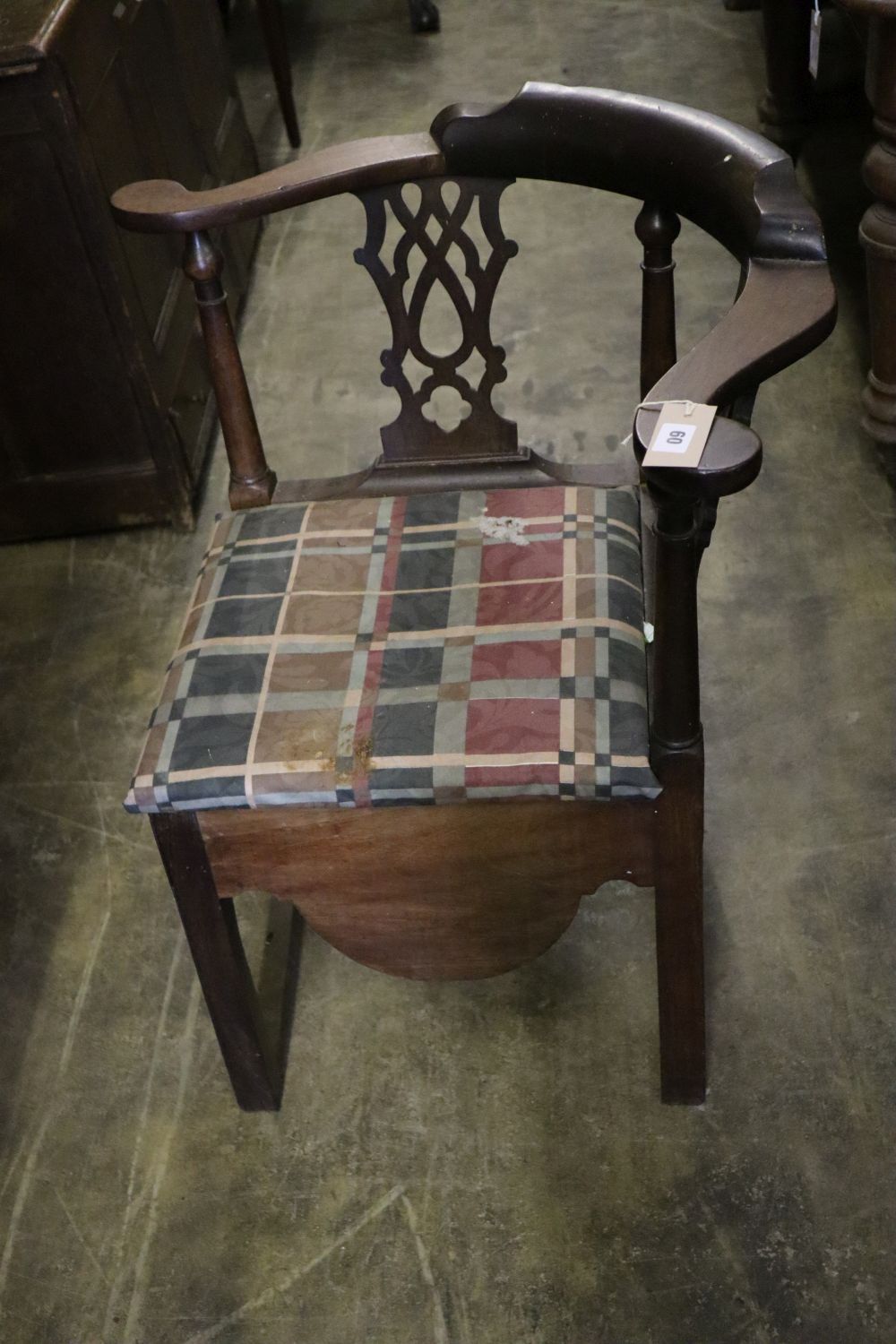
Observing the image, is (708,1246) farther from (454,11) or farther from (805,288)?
(454,11)

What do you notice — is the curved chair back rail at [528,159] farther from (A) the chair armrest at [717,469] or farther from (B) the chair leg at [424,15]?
(B) the chair leg at [424,15]

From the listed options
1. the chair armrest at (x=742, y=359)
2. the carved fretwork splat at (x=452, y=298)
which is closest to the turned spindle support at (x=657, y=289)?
the carved fretwork splat at (x=452, y=298)

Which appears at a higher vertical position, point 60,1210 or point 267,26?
point 267,26

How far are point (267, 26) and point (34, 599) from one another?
1776 mm

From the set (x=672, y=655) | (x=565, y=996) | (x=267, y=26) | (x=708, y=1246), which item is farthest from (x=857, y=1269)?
(x=267, y=26)

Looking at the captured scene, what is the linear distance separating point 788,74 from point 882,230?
122 centimetres

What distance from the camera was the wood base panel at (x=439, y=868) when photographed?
4.07 feet

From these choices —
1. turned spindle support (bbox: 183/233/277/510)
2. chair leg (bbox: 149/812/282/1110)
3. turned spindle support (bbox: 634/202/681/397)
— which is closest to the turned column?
turned spindle support (bbox: 634/202/681/397)

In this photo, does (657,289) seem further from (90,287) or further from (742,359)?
(90,287)

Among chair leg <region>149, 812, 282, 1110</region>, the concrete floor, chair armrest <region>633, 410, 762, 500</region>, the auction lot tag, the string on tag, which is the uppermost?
the string on tag

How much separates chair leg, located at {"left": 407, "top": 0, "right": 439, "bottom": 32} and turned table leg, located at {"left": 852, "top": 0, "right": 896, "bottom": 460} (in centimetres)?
236

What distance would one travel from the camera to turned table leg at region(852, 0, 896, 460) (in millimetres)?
1847

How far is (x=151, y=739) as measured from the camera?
126 cm

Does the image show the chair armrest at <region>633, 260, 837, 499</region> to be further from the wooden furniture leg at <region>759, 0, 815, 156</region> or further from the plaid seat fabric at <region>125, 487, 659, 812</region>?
the wooden furniture leg at <region>759, 0, 815, 156</region>
